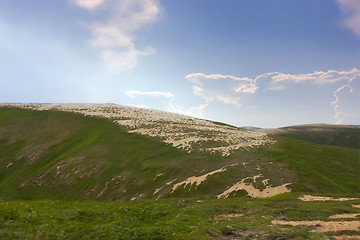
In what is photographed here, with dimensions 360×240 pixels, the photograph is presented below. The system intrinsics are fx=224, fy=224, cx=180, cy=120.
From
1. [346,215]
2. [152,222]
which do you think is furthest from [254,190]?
[152,222]

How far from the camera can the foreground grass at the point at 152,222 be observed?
54.8 ft

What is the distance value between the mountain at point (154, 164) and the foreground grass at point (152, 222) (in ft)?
44.5

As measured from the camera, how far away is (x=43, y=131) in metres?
87.4

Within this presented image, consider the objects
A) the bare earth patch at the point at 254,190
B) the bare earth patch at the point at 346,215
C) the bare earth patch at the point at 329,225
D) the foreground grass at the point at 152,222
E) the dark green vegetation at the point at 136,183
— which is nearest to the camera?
the foreground grass at the point at 152,222

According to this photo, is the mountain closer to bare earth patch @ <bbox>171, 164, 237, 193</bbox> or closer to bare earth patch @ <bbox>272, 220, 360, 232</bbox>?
bare earth patch @ <bbox>171, 164, 237, 193</bbox>

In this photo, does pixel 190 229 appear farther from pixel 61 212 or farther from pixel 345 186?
pixel 345 186

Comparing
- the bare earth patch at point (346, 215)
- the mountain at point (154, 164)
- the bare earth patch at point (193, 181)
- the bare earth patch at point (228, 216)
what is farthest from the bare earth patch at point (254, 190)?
the bare earth patch at point (346, 215)

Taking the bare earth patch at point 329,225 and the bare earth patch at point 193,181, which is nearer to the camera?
the bare earth patch at point 329,225

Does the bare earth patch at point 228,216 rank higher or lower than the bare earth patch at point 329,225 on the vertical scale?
lower

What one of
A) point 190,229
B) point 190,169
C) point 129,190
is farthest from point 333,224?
point 129,190

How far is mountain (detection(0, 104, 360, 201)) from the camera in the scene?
42469 mm

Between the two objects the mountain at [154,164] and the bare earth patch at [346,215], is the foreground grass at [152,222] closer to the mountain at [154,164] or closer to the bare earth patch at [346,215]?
the bare earth patch at [346,215]

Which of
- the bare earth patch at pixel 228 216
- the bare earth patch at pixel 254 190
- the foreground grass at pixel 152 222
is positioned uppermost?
the foreground grass at pixel 152 222

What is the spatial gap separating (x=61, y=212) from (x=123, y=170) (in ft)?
113
